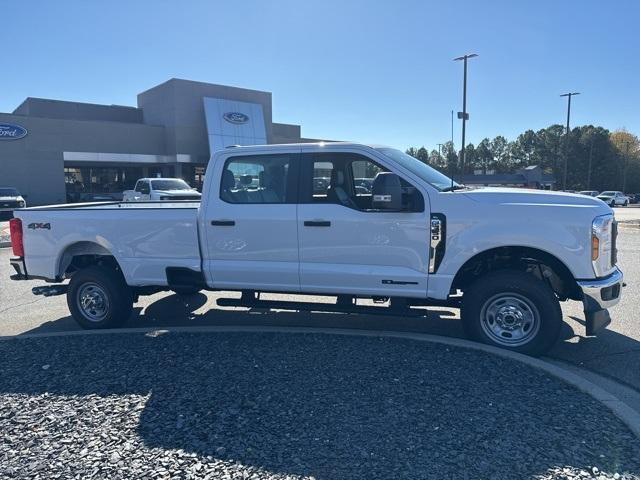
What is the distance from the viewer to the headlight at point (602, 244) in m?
4.54

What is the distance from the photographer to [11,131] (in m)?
35.4

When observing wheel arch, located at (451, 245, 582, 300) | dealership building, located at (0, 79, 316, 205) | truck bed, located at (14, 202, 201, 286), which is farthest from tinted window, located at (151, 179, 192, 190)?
wheel arch, located at (451, 245, 582, 300)

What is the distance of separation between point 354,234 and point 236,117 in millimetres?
40236

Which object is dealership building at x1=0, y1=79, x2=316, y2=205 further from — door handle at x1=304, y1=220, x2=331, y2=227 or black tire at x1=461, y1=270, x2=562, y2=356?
black tire at x1=461, y1=270, x2=562, y2=356

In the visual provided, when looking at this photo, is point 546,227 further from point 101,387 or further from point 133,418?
point 101,387

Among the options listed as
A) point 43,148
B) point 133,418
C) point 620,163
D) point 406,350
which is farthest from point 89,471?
point 620,163

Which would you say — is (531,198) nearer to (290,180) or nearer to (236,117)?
(290,180)

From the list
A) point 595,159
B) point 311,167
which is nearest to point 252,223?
point 311,167

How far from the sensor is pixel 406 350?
4.76 meters

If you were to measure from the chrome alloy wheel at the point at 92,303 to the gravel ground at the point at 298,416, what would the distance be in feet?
3.68

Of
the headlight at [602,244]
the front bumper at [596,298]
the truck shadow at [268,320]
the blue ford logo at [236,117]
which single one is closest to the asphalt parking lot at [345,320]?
the truck shadow at [268,320]

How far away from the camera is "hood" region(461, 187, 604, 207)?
473 centimetres

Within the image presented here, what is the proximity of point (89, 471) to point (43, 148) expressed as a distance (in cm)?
3976

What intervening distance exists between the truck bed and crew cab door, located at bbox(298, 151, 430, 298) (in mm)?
1339
